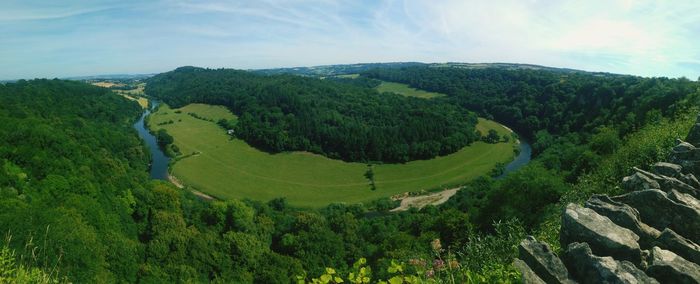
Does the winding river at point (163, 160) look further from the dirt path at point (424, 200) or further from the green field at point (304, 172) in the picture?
the dirt path at point (424, 200)

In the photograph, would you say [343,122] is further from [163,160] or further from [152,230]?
[152,230]

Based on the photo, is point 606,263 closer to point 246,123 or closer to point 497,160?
point 497,160

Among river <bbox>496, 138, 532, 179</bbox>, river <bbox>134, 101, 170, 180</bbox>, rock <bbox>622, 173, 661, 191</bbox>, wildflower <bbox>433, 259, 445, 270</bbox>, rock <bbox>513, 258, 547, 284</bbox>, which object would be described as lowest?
river <bbox>496, 138, 532, 179</bbox>

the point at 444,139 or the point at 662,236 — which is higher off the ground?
the point at 662,236

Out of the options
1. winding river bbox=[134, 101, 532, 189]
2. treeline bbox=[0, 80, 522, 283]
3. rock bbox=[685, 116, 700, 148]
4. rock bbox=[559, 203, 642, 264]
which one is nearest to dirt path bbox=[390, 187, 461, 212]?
treeline bbox=[0, 80, 522, 283]

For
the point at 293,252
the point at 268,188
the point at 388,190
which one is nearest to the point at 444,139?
the point at 388,190

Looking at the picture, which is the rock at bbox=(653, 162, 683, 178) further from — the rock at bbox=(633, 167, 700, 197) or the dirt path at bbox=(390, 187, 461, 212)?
the dirt path at bbox=(390, 187, 461, 212)

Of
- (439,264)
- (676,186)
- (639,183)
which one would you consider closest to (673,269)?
(439,264)
